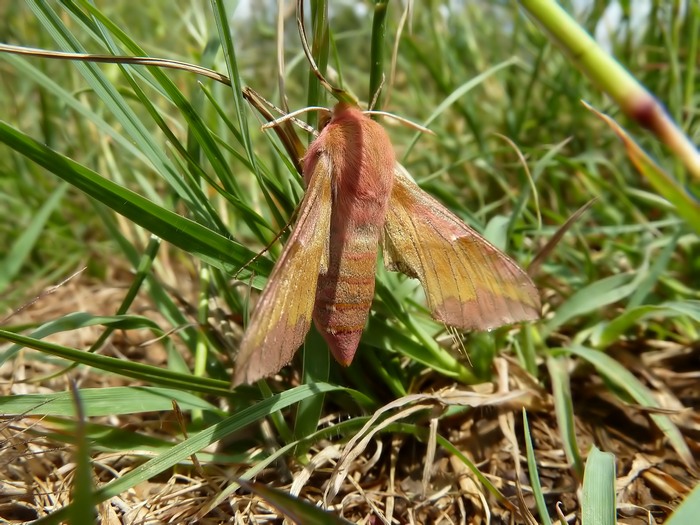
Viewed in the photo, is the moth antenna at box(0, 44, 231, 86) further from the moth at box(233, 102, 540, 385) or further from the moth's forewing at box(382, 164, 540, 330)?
the moth's forewing at box(382, 164, 540, 330)

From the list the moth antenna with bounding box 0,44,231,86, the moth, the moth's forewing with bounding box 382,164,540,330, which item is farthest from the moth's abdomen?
the moth antenna with bounding box 0,44,231,86

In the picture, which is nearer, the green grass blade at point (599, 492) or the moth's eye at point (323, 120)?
the green grass blade at point (599, 492)

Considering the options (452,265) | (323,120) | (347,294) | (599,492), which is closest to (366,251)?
(347,294)

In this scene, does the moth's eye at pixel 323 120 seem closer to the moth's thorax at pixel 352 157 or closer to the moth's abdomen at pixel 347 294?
the moth's thorax at pixel 352 157

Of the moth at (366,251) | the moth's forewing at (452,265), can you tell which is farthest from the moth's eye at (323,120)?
the moth's forewing at (452,265)

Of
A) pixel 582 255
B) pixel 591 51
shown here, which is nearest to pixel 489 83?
pixel 582 255

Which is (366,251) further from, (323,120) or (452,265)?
(323,120)

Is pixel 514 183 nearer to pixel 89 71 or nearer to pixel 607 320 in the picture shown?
pixel 607 320
